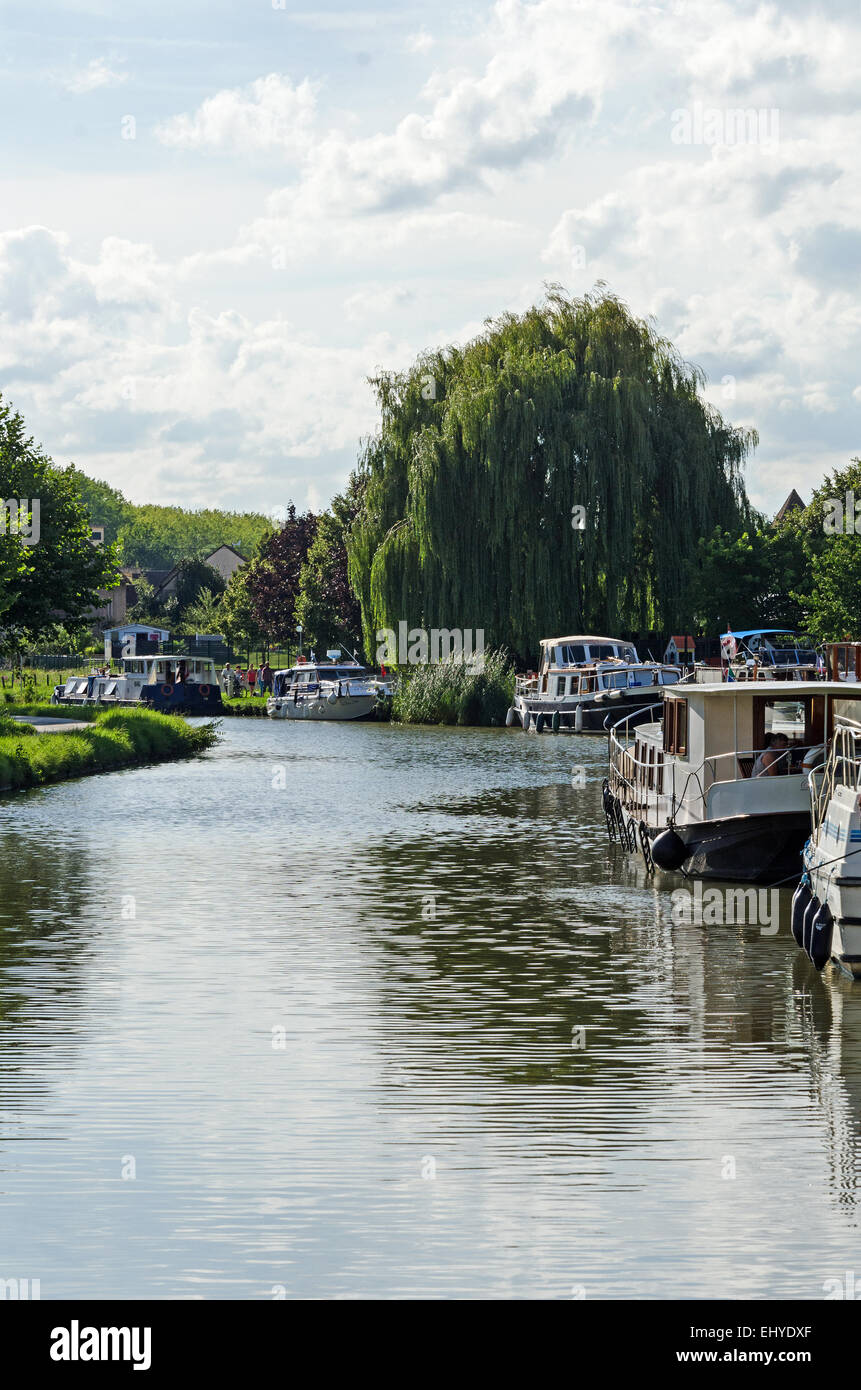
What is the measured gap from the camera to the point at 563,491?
59.6 meters

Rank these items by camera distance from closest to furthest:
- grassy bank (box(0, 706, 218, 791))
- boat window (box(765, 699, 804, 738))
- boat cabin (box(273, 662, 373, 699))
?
boat window (box(765, 699, 804, 738)) < grassy bank (box(0, 706, 218, 791)) < boat cabin (box(273, 662, 373, 699))

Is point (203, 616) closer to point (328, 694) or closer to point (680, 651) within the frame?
point (328, 694)

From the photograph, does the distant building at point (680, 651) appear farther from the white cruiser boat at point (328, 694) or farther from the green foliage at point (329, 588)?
the green foliage at point (329, 588)

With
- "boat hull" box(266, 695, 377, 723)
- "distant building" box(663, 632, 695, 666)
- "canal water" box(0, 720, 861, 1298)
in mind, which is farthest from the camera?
"boat hull" box(266, 695, 377, 723)

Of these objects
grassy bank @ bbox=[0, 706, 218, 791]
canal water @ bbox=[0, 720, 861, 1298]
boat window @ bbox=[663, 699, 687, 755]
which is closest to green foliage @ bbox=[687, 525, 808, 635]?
grassy bank @ bbox=[0, 706, 218, 791]

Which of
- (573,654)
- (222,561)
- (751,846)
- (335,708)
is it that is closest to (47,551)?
(573,654)

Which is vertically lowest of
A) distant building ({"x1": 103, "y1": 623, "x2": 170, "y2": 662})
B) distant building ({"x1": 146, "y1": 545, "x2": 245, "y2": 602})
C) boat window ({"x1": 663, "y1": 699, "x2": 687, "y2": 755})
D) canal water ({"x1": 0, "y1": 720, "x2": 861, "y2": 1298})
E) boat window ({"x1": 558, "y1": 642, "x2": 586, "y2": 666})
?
canal water ({"x1": 0, "y1": 720, "x2": 861, "y2": 1298})

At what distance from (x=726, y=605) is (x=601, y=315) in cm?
1213

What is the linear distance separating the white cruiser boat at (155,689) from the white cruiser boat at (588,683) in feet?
70.2

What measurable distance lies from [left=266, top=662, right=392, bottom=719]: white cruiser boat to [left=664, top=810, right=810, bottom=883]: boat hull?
48939 mm

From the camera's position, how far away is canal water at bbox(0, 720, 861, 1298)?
8.37 meters

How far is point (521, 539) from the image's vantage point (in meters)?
59.8

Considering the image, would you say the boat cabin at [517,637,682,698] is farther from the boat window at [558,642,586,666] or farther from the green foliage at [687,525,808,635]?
the green foliage at [687,525,808,635]
